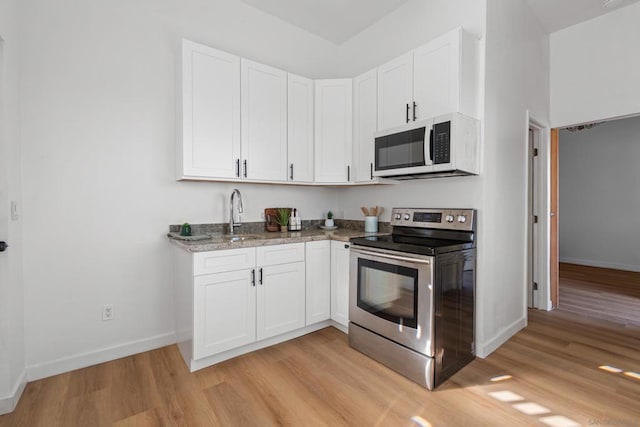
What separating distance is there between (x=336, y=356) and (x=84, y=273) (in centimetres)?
196

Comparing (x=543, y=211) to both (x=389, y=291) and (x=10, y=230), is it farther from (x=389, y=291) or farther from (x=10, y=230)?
(x=10, y=230)

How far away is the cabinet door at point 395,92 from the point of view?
2.54m

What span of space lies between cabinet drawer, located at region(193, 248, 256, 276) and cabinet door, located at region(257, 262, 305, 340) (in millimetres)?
139

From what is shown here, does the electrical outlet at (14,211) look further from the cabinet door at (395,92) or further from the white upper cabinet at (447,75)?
the white upper cabinet at (447,75)

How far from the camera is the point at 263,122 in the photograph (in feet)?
9.13

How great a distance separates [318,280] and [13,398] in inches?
81.2

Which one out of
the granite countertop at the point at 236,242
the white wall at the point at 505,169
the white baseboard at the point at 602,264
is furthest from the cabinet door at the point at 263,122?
the white baseboard at the point at 602,264

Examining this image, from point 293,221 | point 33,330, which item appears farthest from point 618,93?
point 33,330

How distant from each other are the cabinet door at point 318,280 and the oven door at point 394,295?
0.32 meters

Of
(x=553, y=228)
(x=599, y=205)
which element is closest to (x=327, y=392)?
(x=553, y=228)

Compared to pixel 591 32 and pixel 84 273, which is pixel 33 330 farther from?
pixel 591 32

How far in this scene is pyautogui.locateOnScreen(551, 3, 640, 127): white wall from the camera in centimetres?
300

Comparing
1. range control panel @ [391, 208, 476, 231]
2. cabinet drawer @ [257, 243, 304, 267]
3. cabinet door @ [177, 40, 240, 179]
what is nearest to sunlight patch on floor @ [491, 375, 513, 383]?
range control panel @ [391, 208, 476, 231]

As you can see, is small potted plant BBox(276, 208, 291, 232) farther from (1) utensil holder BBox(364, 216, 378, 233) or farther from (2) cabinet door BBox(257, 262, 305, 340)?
(1) utensil holder BBox(364, 216, 378, 233)
